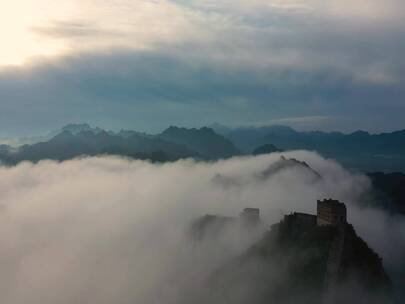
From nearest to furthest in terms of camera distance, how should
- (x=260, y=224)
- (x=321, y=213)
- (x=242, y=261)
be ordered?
(x=321, y=213)
(x=242, y=261)
(x=260, y=224)

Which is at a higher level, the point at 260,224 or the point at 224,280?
the point at 260,224

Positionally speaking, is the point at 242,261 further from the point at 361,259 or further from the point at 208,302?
the point at 361,259

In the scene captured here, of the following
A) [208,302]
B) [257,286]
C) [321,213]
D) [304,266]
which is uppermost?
[321,213]

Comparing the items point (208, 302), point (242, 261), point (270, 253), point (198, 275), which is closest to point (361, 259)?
point (270, 253)

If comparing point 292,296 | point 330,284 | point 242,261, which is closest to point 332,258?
point 330,284

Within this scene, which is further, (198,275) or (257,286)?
(198,275)

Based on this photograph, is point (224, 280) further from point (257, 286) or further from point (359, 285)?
point (359, 285)

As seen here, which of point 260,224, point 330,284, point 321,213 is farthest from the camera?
point 260,224
